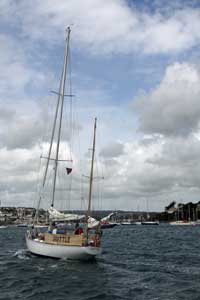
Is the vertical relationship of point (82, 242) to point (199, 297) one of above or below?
above

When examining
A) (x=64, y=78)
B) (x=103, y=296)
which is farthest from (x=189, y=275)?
(x=64, y=78)

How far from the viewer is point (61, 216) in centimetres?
4691

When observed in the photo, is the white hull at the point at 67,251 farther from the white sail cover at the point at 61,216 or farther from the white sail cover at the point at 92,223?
the white sail cover at the point at 61,216

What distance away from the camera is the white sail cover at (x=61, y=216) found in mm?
46438

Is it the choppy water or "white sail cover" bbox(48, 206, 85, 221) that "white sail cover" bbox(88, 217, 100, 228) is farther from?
the choppy water

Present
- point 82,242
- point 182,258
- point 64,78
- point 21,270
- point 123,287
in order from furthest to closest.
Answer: point 64,78
point 182,258
point 82,242
point 21,270
point 123,287

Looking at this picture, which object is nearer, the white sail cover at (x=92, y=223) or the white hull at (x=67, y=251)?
the white hull at (x=67, y=251)

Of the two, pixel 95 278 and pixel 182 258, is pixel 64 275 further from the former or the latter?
pixel 182 258

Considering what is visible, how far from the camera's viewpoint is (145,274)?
3584 cm

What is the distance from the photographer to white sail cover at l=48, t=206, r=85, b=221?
152 ft

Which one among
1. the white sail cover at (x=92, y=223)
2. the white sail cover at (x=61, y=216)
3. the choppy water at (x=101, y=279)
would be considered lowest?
the choppy water at (x=101, y=279)

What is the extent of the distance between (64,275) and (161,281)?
8243mm

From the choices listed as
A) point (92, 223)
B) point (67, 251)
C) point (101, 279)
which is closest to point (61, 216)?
point (92, 223)

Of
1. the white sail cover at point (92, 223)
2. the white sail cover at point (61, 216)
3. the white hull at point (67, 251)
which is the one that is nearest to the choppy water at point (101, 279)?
the white hull at point (67, 251)
